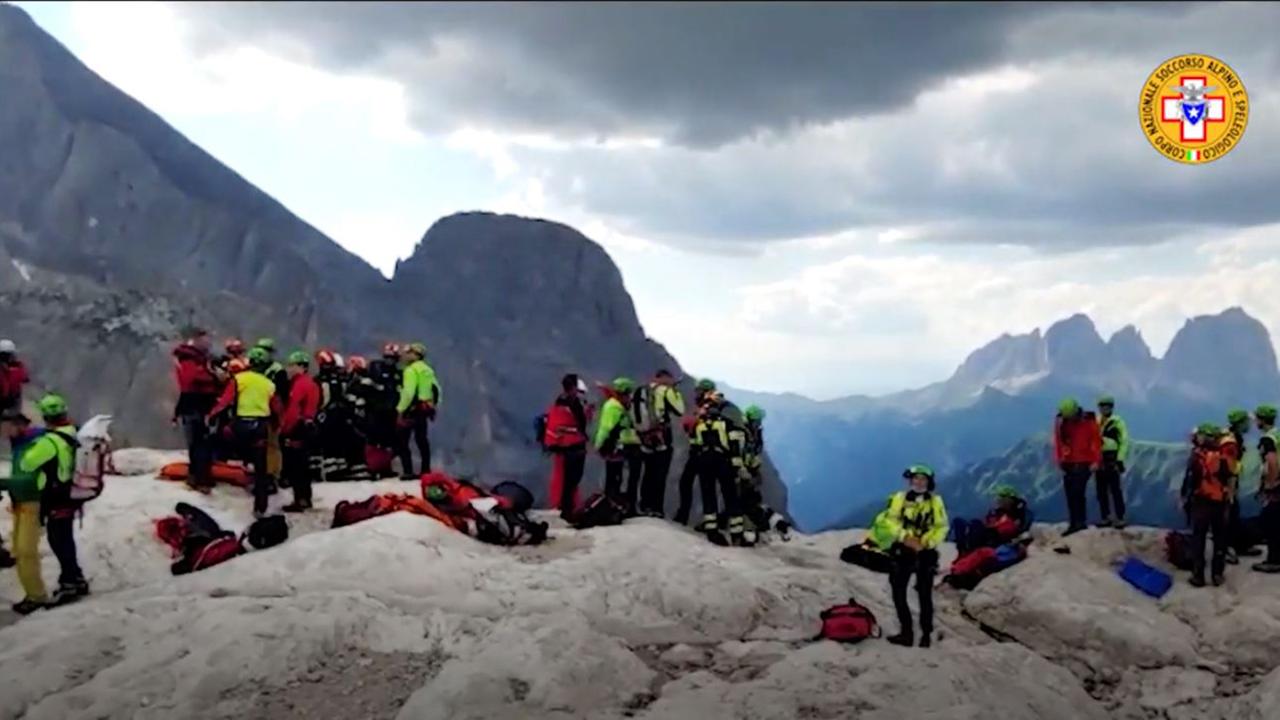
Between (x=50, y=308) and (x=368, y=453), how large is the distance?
3410 inches

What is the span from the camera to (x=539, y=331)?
135875mm

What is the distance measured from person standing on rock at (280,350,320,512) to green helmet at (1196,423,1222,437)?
14196mm

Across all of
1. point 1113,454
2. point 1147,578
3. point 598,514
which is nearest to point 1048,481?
point 1113,454

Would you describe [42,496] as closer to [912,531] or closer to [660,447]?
[660,447]

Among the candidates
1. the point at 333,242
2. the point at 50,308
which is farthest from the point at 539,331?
the point at 50,308

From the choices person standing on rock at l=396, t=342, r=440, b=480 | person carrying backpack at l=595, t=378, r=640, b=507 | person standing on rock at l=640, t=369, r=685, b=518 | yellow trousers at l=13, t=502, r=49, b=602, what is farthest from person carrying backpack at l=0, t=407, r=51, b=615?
person standing on rock at l=640, t=369, r=685, b=518

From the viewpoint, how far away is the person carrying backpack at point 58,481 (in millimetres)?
12891

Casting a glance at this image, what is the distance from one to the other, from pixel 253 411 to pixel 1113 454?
14.9m

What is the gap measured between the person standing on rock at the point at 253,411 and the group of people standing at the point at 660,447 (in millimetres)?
4615

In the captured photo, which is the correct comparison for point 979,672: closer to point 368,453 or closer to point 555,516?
point 555,516

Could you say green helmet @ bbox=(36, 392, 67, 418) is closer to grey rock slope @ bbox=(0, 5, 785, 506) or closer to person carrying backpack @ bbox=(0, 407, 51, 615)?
person carrying backpack @ bbox=(0, 407, 51, 615)

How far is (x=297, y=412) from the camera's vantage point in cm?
1711

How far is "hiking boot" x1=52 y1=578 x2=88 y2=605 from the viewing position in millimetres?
13109

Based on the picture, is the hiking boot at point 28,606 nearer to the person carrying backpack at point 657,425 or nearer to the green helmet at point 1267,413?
the person carrying backpack at point 657,425
